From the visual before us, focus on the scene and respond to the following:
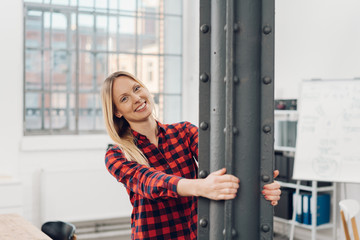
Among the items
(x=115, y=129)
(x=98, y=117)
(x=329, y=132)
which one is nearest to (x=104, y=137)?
(x=98, y=117)

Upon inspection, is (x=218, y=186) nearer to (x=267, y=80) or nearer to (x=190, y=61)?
(x=267, y=80)

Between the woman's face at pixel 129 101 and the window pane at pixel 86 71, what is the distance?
3560 mm

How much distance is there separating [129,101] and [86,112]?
3651 millimetres

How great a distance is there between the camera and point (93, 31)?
525cm

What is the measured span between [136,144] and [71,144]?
3314mm

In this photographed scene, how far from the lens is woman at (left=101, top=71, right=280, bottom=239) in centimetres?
162

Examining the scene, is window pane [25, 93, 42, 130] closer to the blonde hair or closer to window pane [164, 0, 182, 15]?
window pane [164, 0, 182, 15]

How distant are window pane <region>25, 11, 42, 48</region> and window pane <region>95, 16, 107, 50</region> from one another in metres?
0.63

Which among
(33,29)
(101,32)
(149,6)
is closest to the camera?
(33,29)

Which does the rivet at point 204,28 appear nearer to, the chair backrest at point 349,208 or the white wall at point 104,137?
the chair backrest at point 349,208

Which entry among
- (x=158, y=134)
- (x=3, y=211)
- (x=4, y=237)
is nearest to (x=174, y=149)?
(x=158, y=134)

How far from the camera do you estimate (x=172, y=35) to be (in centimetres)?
570

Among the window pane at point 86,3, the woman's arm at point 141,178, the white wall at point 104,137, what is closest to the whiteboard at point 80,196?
the white wall at point 104,137

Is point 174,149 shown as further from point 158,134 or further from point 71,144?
point 71,144
